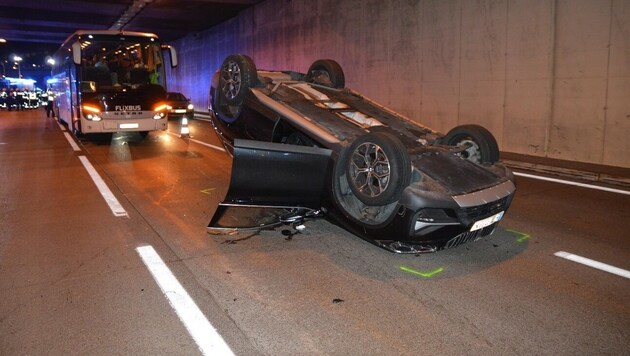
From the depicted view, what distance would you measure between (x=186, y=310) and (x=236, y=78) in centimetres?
383

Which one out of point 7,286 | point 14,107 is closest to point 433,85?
point 7,286

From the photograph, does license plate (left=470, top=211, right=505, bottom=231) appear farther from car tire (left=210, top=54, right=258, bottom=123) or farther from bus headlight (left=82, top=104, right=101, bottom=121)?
bus headlight (left=82, top=104, right=101, bottom=121)

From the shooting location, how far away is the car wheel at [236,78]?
657 cm

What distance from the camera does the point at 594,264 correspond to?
4.72 m

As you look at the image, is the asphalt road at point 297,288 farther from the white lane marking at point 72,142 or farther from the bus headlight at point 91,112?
the white lane marking at point 72,142

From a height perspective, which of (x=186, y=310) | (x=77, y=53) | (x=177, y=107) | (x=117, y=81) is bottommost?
(x=186, y=310)

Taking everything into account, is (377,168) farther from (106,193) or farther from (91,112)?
(91,112)

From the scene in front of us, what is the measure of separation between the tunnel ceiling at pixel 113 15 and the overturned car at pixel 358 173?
61.8ft

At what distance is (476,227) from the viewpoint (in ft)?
15.3

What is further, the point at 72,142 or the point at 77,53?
the point at 72,142

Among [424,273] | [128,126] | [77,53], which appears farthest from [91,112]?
[424,273]

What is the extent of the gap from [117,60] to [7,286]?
10.6 meters

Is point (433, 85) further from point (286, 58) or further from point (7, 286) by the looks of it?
point (7, 286)

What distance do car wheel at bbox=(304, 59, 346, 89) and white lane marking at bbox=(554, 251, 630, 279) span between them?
385 cm
